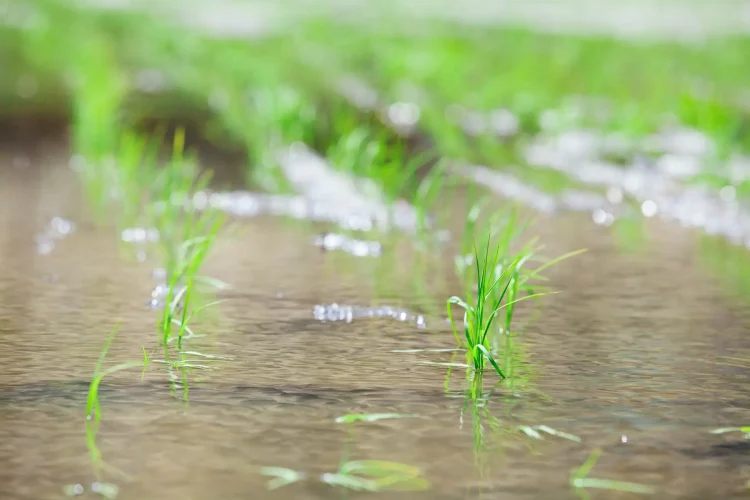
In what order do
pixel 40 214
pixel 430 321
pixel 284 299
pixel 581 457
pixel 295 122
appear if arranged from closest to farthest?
pixel 581 457, pixel 430 321, pixel 284 299, pixel 40 214, pixel 295 122

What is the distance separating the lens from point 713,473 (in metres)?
2.01

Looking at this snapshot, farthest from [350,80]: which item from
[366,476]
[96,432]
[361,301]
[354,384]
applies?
[366,476]

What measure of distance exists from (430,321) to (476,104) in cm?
560

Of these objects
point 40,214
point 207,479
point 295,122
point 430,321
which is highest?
point 295,122

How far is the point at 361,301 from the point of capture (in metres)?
3.33

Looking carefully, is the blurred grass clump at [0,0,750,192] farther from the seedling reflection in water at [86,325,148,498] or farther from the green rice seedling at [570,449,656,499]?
the green rice seedling at [570,449,656,499]

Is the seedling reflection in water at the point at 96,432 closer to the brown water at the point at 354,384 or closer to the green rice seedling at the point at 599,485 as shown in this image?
the brown water at the point at 354,384

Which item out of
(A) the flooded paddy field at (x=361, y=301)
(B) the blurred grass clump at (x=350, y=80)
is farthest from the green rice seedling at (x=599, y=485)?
(B) the blurred grass clump at (x=350, y=80)

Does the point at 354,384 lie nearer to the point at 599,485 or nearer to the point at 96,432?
the point at 96,432

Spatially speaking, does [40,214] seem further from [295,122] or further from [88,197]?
[295,122]

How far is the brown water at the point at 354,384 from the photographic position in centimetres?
200

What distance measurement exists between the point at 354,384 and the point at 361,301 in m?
0.84

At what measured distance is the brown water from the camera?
2.00 m

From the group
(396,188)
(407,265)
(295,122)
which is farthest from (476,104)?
(407,265)
